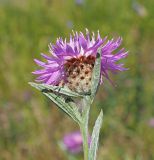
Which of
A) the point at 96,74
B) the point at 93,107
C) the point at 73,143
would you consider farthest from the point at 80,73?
the point at 93,107

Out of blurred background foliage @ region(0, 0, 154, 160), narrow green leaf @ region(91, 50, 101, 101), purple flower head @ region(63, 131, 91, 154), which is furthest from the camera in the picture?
blurred background foliage @ region(0, 0, 154, 160)

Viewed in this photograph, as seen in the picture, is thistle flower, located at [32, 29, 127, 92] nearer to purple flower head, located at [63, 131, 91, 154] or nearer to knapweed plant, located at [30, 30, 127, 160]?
knapweed plant, located at [30, 30, 127, 160]

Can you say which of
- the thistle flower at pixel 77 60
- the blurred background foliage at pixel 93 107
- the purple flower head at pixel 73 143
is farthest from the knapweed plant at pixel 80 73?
the purple flower head at pixel 73 143

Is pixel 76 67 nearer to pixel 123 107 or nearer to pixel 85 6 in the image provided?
pixel 123 107

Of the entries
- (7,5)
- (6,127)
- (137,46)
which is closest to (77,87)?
(6,127)

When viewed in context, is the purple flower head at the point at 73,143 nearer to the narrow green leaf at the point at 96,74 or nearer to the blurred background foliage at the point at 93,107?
the blurred background foliage at the point at 93,107

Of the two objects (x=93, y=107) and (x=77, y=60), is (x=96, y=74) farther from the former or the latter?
(x=93, y=107)

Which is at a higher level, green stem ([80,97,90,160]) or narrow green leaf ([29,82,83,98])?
narrow green leaf ([29,82,83,98])

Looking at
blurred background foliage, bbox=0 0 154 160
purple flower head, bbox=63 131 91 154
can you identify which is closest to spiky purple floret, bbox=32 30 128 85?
blurred background foliage, bbox=0 0 154 160
